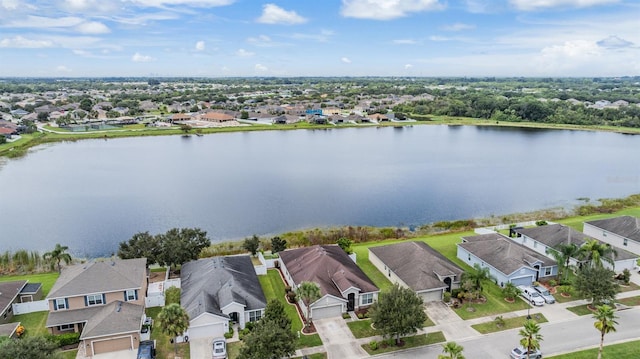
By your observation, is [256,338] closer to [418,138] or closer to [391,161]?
[391,161]

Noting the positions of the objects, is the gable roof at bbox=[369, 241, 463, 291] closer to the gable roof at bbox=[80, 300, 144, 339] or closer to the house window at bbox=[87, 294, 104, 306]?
the gable roof at bbox=[80, 300, 144, 339]

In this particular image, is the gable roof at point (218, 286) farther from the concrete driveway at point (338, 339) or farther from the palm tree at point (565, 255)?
the palm tree at point (565, 255)

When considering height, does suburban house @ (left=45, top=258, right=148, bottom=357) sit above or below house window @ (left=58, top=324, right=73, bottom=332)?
above

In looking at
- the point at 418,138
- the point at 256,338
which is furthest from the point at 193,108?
the point at 256,338

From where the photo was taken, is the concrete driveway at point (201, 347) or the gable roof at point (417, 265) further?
the gable roof at point (417, 265)

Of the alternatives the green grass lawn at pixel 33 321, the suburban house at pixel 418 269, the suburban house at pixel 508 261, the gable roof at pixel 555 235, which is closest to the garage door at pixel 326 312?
the suburban house at pixel 418 269

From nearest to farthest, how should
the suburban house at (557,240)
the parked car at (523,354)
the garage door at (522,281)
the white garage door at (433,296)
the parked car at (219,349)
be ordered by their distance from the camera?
the parked car at (523,354) < the parked car at (219,349) < the white garage door at (433,296) < the garage door at (522,281) < the suburban house at (557,240)

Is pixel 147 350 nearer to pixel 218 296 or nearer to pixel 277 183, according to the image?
pixel 218 296

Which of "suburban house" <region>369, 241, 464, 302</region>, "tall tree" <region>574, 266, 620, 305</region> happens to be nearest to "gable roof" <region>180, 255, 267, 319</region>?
"suburban house" <region>369, 241, 464, 302</region>
